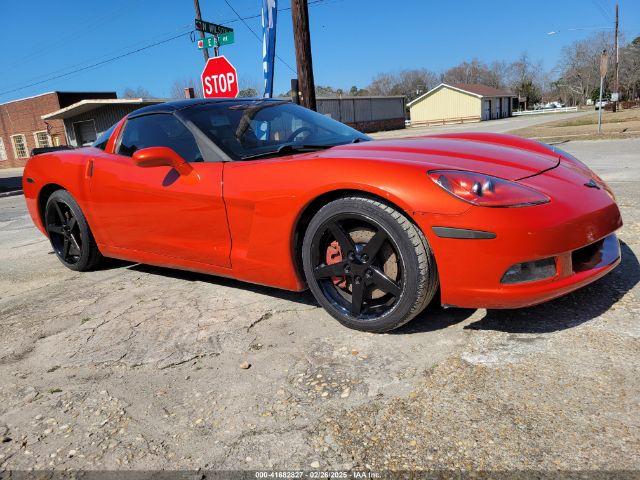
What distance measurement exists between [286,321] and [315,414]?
3.16ft

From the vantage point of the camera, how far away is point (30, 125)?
110 ft

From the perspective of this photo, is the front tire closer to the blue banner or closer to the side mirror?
the side mirror

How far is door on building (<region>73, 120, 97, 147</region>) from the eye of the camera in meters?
29.1

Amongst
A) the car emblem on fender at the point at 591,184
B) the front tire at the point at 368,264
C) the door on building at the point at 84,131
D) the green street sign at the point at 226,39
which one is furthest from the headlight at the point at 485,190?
the door on building at the point at 84,131

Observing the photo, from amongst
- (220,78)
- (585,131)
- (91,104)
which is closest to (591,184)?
(220,78)

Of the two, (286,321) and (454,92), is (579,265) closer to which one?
(286,321)

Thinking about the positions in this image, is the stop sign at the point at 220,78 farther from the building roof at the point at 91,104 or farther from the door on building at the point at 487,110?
the door on building at the point at 487,110

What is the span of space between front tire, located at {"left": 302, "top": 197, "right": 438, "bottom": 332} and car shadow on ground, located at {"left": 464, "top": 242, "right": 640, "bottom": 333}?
43 centimetres

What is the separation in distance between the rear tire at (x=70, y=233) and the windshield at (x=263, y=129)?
146 centimetres

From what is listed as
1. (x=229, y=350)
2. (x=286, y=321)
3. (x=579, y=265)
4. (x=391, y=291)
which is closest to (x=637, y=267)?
(x=579, y=265)

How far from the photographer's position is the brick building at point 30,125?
30.8 metres

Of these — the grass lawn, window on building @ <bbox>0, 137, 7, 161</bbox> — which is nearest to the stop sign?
the grass lawn

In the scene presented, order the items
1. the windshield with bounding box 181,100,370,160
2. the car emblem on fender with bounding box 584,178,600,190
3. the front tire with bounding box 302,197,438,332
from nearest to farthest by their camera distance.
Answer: the front tire with bounding box 302,197,438,332
the car emblem on fender with bounding box 584,178,600,190
the windshield with bounding box 181,100,370,160

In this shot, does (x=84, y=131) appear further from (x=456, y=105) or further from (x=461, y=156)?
(x=456, y=105)
